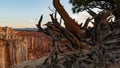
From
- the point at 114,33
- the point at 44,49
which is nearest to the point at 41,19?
the point at 114,33

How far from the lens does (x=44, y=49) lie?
54.5 metres

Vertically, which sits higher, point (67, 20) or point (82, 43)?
point (67, 20)

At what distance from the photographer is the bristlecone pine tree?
886 centimetres

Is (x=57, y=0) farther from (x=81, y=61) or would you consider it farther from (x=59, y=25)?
(x=81, y=61)

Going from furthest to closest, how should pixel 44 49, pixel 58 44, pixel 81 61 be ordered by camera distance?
pixel 44 49
pixel 58 44
pixel 81 61

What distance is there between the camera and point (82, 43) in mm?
Answer: 9250

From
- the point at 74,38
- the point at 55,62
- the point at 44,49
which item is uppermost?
the point at 74,38

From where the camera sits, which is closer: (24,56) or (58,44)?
(58,44)

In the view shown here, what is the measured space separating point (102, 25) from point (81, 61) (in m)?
1.38

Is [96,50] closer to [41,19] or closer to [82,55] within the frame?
[82,55]

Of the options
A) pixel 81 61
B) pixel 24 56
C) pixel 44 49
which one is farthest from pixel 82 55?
pixel 44 49

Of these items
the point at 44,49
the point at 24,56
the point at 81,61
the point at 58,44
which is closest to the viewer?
the point at 81,61

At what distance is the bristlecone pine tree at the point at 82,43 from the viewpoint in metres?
8.86

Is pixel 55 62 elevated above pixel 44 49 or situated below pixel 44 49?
above
